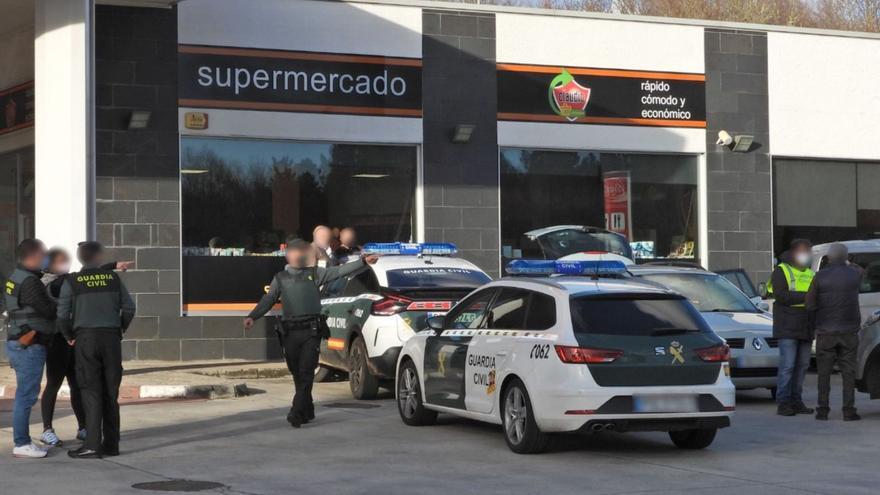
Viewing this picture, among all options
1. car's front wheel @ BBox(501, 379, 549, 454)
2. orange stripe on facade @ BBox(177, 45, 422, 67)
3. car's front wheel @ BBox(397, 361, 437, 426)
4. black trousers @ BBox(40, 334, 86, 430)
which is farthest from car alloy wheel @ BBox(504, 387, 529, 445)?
orange stripe on facade @ BBox(177, 45, 422, 67)

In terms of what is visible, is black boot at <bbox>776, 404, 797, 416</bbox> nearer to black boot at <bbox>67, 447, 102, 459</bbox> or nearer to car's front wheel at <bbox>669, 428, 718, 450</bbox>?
car's front wheel at <bbox>669, 428, 718, 450</bbox>

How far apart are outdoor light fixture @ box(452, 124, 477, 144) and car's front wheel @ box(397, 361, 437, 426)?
Result: 9420mm

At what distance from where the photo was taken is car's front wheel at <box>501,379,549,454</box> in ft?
36.0

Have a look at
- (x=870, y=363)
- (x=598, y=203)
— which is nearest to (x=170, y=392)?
(x=870, y=363)

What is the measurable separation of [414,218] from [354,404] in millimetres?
7640

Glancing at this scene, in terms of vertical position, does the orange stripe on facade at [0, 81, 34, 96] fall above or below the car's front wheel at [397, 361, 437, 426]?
above

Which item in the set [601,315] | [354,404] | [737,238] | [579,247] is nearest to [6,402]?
[354,404]

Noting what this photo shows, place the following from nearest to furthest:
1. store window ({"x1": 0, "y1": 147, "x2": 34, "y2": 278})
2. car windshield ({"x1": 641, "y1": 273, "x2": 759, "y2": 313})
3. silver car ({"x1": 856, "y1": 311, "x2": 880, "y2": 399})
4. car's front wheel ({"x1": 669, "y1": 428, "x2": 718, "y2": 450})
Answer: car's front wheel ({"x1": 669, "y1": 428, "x2": 718, "y2": 450})
silver car ({"x1": 856, "y1": 311, "x2": 880, "y2": 399})
car windshield ({"x1": 641, "y1": 273, "x2": 759, "y2": 313})
store window ({"x1": 0, "y1": 147, "x2": 34, "y2": 278})

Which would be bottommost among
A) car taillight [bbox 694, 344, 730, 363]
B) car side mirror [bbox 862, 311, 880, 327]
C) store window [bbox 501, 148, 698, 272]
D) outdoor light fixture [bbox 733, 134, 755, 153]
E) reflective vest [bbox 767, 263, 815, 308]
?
car taillight [bbox 694, 344, 730, 363]

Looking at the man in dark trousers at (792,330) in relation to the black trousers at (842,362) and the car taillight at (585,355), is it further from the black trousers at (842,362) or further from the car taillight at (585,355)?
the car taillight at (585,355)

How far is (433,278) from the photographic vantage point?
15492 mm

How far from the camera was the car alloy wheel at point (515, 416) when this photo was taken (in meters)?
11.2

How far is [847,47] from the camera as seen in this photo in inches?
1006

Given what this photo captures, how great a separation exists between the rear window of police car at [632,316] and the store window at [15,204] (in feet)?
41.6
